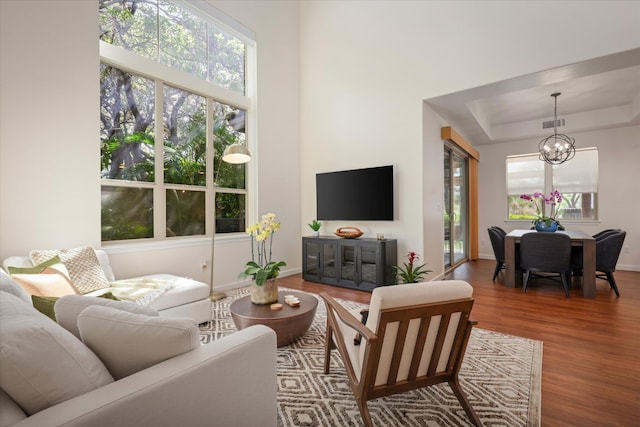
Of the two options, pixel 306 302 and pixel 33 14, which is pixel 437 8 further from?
pixel 33 14

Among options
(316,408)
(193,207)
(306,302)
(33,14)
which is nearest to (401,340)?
(316,408)

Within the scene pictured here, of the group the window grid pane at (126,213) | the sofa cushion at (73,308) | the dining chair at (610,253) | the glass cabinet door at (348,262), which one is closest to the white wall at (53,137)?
the window grid pane at (126,213)

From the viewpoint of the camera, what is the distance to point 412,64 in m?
4.25

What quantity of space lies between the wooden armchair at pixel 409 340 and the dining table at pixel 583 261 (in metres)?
3.41

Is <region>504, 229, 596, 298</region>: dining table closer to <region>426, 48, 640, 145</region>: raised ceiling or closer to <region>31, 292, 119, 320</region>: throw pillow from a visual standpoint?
<region>426, 48, 640, 145</region>: raised ceiling

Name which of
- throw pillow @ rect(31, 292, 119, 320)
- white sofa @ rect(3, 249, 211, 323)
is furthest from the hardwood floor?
throw pillow @ rect(31, 292, 119, 320)

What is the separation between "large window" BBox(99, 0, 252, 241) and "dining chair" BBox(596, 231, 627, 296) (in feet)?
16.5

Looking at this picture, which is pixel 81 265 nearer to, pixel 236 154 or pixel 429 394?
pixel 236 154

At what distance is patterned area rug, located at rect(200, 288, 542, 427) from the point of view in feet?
5.35

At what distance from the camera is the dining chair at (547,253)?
3.85 metres

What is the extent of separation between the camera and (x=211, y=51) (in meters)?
4.36

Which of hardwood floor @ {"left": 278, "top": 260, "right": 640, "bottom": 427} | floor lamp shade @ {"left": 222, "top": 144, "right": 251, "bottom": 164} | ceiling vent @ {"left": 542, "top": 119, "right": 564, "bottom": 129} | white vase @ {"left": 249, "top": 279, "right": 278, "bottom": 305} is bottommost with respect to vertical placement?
hardwood floor @ {"left": 278, "top": 260, "right": 640, "bottom": 427}

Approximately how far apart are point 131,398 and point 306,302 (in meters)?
1.81

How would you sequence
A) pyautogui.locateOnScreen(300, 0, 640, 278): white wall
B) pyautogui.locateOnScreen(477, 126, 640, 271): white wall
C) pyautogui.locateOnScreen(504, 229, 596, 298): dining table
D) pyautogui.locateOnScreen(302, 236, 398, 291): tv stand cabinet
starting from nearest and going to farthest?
pyautogui.locateOnScreen(300, 0, 640, 278): white wall
pyautogui.locateOnScreen(504, 229, 596, 298): dining table
pyautogui.locateOnScreen(302, 236, 398, 291): tv stand cabinet
pyautogui.locateOnScreen(477, 126, 640, 271): white wall
